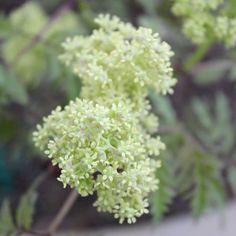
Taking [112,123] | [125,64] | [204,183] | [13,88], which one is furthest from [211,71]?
[112,123]

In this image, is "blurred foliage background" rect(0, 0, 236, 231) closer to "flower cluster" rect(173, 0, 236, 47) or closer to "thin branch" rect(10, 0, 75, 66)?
"thin branch" rect(10, 0, 75, 66)

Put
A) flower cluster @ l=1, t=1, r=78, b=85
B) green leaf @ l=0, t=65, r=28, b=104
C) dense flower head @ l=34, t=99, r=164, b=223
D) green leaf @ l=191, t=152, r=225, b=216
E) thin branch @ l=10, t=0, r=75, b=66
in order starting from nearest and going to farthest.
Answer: dense flower head @ l=34, t=99, r=164, b=223 → green leaf @ l=191, t=152, r=225, b=216 → green leaf @ l=0, t=65, r=28, b=104 → thin branch @ l=10, t=0, r=75, b=66 → flower cluster @ l=1, t=1, r=78, b=85

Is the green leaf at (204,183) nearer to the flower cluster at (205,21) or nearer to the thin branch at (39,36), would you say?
the flower cluster at (205,21)

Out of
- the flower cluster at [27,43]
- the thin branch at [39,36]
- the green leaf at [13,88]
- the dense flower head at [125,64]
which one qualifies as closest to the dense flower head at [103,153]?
the dense flower head at [125,64]

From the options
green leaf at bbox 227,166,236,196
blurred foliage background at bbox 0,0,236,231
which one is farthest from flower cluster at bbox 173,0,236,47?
green leaf at bbox 227,166,236,196

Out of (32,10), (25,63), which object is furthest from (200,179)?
(32,10)

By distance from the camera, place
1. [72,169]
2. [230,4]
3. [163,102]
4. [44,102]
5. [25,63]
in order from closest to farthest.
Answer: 1. [72,169]
2. [230,4]
3. [163,102]
4. [25,63]
5. [44,102]

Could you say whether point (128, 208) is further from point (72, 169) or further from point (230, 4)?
point (230, 4)
